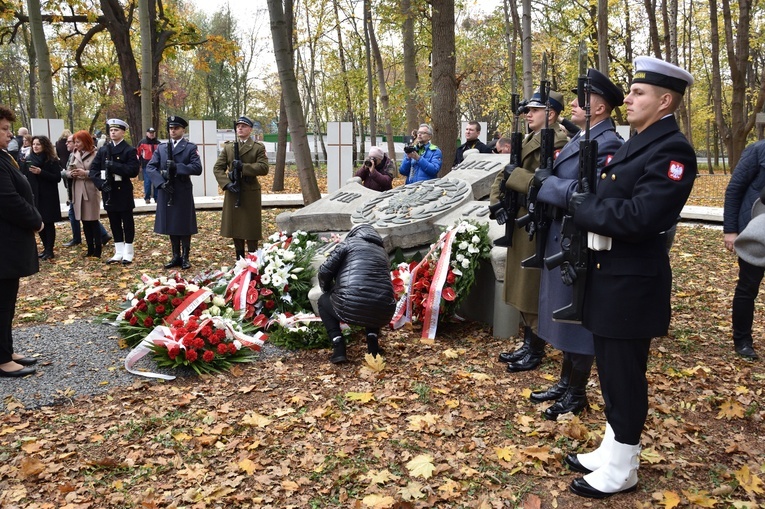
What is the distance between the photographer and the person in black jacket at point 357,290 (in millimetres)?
4859

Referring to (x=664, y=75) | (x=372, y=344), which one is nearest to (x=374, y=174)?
(x=372, y=344)

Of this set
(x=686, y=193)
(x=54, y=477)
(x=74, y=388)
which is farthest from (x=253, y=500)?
(x=686, y=193)

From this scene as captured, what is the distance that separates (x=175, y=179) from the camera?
847 cm

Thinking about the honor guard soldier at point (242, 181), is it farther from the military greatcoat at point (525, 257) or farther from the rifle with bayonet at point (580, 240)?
the rifle with bayonet at point (580, 240)

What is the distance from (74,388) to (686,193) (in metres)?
4.19

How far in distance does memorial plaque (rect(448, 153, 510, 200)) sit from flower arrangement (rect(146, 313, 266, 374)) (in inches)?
124

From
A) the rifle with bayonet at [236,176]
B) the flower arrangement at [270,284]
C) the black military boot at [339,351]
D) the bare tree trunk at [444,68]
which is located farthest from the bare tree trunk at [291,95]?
the black military boot at [339,351]

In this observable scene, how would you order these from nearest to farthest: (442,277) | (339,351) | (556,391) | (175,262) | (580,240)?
1. (580,240)
2. (556,391)
3. (339,351)
4. (442,277)
5. (175,262)

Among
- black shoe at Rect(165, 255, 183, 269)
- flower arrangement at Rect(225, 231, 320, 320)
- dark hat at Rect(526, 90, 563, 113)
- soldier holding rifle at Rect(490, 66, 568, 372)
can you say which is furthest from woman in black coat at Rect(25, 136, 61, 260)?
dark hat at Rect(526, 90, 563, 113)

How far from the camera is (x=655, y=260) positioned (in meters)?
2.92

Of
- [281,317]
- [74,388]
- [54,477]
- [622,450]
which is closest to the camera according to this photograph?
[622,450]

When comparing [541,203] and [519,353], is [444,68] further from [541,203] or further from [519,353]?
[541,203]

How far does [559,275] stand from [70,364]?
3.82 metres

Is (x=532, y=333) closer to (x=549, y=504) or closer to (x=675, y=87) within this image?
Result: (x=549, y=504)
